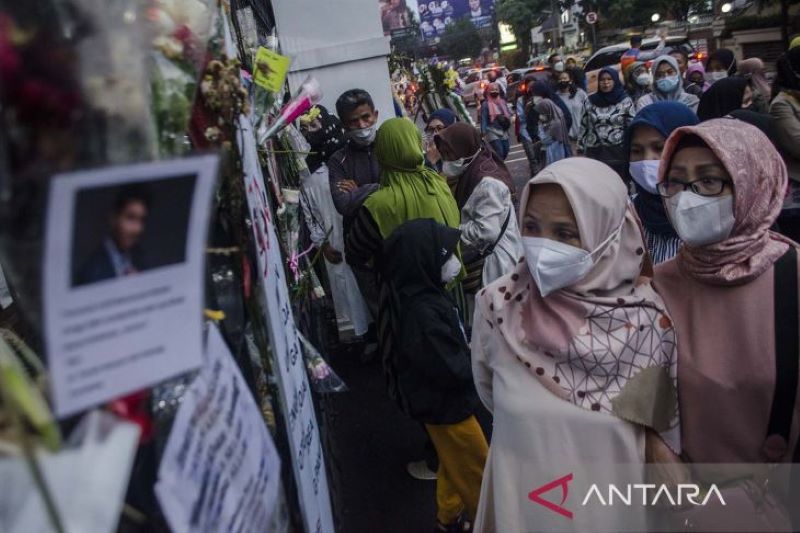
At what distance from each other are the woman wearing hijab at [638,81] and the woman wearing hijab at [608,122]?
0.83 metres

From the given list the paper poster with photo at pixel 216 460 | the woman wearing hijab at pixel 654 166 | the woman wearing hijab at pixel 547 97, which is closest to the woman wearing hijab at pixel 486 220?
the woman wearing hijab at pixel 654 166

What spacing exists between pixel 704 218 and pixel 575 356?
0.60 metres

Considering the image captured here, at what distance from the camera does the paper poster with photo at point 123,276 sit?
0.66 m

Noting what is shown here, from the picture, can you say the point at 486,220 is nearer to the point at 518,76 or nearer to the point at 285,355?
the point at 285,355

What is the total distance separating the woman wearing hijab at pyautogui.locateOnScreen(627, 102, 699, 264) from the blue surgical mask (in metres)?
3.44

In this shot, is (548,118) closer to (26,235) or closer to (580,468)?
(580,468)

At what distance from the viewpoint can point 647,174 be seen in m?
3.21

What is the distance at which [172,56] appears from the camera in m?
1.08

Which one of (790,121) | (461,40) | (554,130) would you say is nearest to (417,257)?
(790,121)

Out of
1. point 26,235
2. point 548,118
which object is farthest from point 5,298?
point 548,118

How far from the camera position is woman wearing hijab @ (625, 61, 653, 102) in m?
7.14

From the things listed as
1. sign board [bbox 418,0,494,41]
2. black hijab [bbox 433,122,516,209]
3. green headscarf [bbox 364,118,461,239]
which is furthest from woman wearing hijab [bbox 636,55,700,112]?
sign board [bbox 418,0,494,41]

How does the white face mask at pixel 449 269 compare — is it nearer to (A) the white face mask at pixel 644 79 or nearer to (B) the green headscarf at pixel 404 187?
(B) the green headscarf at pixel 404 187

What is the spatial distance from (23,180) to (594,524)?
1.68 metres
